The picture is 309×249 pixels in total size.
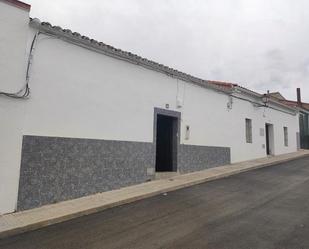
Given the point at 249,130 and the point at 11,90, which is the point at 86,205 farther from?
the point at 249,130

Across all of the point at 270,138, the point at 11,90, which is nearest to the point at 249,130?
the point at 270,138

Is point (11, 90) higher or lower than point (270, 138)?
higher

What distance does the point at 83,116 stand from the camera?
806cm

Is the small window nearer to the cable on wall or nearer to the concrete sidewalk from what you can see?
the concrete sidewalk

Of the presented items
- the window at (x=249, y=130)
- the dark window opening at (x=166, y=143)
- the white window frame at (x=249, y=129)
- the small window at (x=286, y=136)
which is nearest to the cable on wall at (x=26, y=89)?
the dark window opening at (x=166, y=143)

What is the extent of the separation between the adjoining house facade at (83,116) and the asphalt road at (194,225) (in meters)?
1.48

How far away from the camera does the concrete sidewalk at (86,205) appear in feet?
18.8

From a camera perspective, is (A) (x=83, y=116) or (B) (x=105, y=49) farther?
(B) (x=105, y=49)

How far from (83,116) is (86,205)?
2.34m

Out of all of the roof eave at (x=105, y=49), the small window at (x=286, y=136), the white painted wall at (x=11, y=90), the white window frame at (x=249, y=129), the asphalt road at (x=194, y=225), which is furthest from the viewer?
the small window at (x=286, y=136)

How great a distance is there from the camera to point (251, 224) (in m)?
5.77

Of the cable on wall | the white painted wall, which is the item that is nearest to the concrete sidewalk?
the white painted wall

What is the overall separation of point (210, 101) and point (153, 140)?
4022 millimetres

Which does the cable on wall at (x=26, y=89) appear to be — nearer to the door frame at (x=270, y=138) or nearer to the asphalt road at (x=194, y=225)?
the asphalt road at (x=194, y=225)
